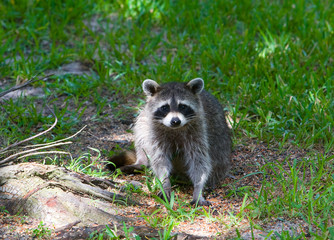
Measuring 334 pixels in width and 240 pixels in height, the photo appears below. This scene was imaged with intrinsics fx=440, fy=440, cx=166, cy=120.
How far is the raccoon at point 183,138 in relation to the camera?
3822mm

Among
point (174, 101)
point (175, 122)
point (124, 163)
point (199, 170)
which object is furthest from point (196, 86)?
point (124, 163)

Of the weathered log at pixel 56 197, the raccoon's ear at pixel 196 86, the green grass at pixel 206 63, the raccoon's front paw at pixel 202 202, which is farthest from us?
the green grass at pixel 206 63

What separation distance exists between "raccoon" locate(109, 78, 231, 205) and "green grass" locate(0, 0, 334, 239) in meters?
0.43

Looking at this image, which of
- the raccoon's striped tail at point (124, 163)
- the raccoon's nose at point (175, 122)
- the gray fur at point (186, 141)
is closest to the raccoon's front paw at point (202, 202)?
the gray fur at point (186, 141)

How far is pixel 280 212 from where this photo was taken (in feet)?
9.82

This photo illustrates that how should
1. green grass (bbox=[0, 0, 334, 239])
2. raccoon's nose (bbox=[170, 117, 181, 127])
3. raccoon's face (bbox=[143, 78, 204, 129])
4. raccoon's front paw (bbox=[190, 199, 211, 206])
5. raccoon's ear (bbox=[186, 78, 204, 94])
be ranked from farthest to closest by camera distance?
green grass (bbox=[0, 0, 334, 239]), raccoon's ear (bbox=[186, 78, 204, 94]), raccoon's face (bbox=[143, 78, 204, 129]), raccoon's nose (bbox=[170, 117, 181, 127]), raccoon's front paw (bbox=[190, 199, 211, 206])

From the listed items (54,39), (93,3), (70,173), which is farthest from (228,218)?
(93,3)

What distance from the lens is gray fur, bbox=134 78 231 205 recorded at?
3.85 m

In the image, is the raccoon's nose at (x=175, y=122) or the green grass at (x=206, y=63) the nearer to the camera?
the raccoon's nose at (x=175, y=122)

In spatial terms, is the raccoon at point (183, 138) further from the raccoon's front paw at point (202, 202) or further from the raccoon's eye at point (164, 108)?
the raccoon's front paw at point (202, 202)

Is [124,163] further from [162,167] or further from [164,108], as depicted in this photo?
[164,108]

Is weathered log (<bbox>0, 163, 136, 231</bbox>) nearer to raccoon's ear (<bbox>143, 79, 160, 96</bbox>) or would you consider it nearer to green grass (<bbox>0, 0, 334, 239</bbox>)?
green grass (<bbox>0, 0, 334, 239</bbox>)

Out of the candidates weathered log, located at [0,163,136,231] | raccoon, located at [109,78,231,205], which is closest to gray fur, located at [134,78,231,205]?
raccoon, located at [109,78,231,205]

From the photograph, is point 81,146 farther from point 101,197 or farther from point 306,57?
point 306,57
